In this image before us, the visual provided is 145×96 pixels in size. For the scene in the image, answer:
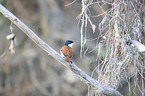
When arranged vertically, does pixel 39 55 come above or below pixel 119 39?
below

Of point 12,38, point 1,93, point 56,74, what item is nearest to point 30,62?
point 56,74

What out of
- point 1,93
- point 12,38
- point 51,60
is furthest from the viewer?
point 1,93

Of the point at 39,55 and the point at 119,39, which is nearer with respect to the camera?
the point at 119,39

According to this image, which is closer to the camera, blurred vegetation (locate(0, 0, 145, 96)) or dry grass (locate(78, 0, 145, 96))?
dry grass (locate(78, 0, 145, 96))

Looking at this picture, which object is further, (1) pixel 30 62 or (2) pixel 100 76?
(1) pixel 30 62

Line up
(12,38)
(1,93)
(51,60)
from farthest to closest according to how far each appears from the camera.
→ (1,93)
(51,60)
(12,38)

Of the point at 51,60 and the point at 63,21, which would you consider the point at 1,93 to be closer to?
the point at 51,60

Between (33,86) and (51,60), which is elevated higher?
(51,60)

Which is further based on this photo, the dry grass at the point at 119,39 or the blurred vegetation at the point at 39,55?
the blurred vegetation at the point at 39,55

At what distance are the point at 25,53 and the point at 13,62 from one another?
454 mm

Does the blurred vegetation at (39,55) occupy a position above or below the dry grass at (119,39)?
below

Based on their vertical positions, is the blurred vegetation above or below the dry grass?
below

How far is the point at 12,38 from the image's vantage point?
2.26 metres

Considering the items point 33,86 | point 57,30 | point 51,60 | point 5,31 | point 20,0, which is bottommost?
point 33,86
